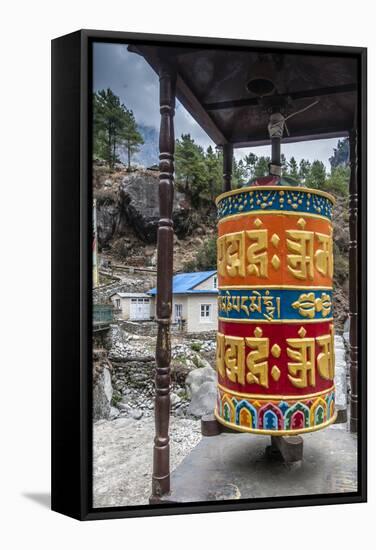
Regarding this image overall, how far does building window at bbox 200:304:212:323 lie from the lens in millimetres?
2775

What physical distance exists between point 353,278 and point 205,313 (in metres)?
0.94

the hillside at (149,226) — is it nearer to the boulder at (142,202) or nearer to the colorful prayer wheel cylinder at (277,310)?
the boulder at (142,202)

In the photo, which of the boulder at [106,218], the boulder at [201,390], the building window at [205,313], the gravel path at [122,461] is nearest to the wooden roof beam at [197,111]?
the boulder at [106,218]

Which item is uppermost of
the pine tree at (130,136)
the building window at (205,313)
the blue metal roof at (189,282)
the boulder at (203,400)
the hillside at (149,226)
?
the pine tree at (130,136)

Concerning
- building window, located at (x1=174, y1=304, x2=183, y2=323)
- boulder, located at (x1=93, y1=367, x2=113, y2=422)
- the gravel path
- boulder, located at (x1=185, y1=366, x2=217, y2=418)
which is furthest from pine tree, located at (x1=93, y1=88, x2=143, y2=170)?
the gravel path

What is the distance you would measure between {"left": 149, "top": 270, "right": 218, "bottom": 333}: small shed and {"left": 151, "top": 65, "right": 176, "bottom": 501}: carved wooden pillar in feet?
0.35

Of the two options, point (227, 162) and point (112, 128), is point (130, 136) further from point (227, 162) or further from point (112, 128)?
point (227, 162)

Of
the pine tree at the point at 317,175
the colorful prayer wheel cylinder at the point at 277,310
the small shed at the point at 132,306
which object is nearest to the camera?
the colorful prayer wheel cylinder at the point at 277,310

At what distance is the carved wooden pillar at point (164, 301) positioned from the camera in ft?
8.45

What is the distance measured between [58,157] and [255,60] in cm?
125

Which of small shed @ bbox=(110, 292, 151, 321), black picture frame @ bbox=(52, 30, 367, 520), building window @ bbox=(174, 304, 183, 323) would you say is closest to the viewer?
black picture frame @ bbox=(52, 30, 367, 520)

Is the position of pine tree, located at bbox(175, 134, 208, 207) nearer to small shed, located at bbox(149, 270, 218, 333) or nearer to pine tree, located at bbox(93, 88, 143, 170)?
pine tree, located at bbox(93, 88, 143, 170)

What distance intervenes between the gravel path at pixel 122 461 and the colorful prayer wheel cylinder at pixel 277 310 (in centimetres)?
52

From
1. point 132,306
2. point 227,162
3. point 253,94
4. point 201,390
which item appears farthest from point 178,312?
point 253,94
